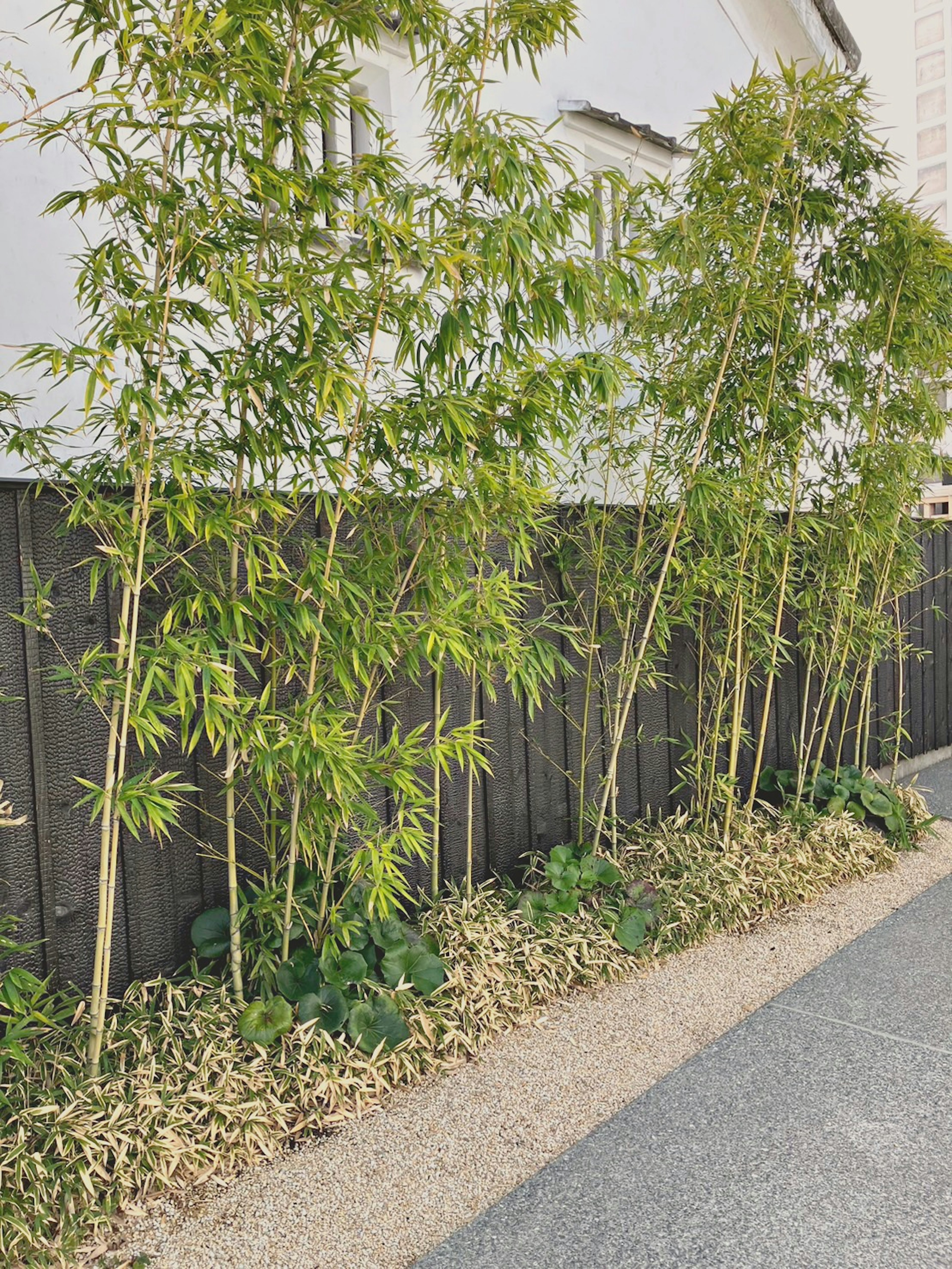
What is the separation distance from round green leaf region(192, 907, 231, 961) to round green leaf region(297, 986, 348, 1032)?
0.25 metres

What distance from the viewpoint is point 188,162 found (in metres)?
2.60

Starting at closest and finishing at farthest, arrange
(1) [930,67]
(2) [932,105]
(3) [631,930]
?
(3) [631,930]
(2) [932,105]
(1) [930,67]

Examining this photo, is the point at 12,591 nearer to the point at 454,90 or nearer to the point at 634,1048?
the point at 454,90

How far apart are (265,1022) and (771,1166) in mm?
1153

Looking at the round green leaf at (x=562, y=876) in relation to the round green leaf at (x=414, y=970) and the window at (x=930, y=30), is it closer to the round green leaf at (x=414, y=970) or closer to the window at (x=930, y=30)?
the round green leaf at (x=414, y=970)

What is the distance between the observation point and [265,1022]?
2.17m

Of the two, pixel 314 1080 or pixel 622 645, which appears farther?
pixel 622 645

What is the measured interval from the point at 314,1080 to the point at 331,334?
5.46 feet

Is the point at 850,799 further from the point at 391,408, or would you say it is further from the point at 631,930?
the point at 391,408

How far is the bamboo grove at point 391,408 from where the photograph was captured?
1924 mm

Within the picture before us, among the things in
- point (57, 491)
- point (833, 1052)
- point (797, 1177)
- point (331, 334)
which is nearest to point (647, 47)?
point (331, 334)

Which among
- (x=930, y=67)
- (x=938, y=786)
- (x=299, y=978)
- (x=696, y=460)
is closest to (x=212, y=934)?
(x=299, y=978)

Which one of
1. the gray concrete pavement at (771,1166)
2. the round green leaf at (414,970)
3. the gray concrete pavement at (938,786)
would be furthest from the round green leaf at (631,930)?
the gray concrete pavement at (938,786)

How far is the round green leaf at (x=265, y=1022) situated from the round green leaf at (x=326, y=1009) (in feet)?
A: 0.15
